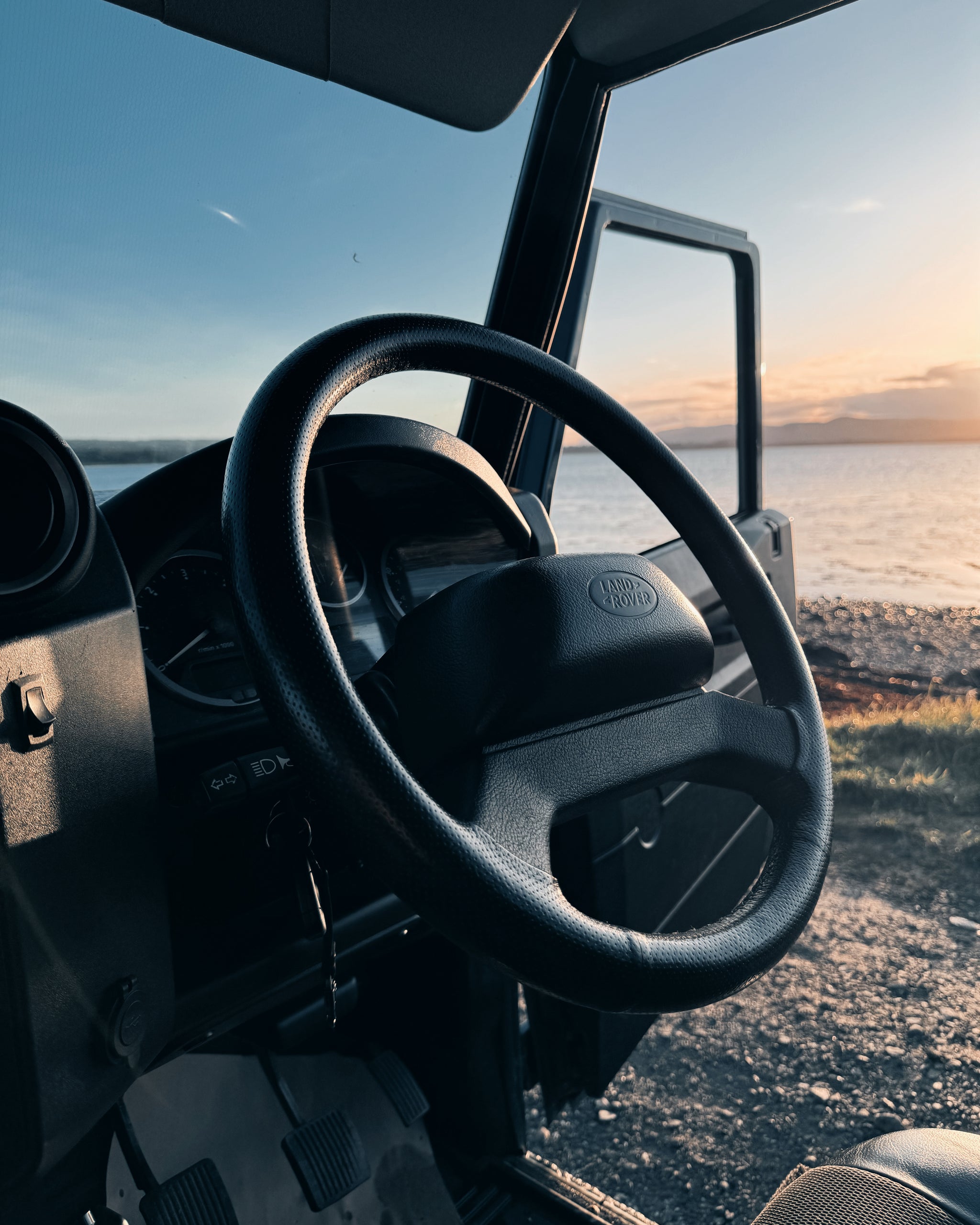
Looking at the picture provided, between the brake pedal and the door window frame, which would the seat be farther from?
the door window frame

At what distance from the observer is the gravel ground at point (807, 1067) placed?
1720 millimetres

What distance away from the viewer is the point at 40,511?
2.58 ft

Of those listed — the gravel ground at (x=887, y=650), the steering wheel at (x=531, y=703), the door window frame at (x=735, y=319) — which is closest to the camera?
the steering wheel at (x=531, y=703)

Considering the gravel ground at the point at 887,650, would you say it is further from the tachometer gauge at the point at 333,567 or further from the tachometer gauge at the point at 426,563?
the tachometer gauge at the point at 333,567

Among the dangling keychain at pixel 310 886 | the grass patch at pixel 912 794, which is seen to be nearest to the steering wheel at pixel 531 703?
the dangling keychain at pixel 310 886

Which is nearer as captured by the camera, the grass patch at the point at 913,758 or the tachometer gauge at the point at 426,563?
the tachometer gauge at the point at 426,563

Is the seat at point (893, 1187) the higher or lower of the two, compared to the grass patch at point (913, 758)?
higher

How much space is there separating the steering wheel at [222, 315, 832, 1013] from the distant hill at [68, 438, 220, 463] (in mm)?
439

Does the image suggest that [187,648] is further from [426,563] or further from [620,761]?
[620,761]

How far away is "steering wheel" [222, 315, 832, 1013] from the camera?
59cm

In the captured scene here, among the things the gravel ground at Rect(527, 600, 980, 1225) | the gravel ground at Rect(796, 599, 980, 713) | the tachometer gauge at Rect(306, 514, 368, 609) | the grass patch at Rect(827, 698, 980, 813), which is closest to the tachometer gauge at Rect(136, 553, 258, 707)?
the tachometer gauge at Rect(306, 514, 368, 609)

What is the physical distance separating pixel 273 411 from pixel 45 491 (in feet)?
0.84

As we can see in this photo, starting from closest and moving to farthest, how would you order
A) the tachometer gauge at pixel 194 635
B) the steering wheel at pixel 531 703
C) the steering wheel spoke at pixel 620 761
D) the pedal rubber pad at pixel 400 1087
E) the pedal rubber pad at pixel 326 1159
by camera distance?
the steering wheel at pixel 531 703, the steering wheel spoke at pixel 620 761, the tachometer gauge at pixel 194 635, the pedal rubber pad at pixel 326 1159, the pedal rubber pad at pixel 400 1087

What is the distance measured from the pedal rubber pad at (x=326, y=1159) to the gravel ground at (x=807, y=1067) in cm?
56
